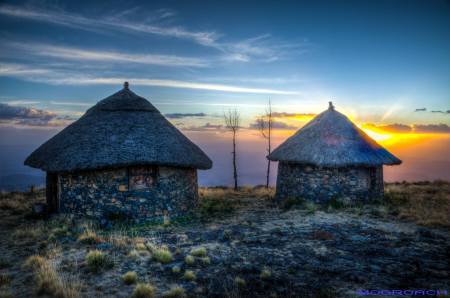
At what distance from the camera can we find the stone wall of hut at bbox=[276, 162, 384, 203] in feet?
55.3

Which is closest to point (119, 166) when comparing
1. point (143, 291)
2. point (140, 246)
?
point (140, 246)

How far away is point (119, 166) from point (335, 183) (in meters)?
10.7

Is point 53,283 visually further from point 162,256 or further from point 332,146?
point 332,146

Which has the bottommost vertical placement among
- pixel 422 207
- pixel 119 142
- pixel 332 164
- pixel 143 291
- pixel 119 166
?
pixel 422 207

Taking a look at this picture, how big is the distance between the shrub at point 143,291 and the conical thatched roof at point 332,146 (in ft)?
38.9

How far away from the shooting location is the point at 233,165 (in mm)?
28031

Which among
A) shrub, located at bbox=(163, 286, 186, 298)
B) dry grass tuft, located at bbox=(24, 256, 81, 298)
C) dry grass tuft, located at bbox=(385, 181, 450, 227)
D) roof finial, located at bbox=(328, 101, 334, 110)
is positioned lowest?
dry grass tuft, located at bbox=(385, 181, 450, 227)

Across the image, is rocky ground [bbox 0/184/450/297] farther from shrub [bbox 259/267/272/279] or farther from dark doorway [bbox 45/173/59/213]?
dark doorway [bbox 45/173/59/213]

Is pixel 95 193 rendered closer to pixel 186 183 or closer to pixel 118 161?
pixel 118 161

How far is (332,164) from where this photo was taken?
1641 cm

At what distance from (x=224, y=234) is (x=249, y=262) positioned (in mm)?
2872

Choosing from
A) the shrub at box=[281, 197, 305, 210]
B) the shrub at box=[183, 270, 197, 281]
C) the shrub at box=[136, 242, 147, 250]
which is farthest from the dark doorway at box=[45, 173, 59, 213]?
the shrub at box=[281, 197, 305, 210]

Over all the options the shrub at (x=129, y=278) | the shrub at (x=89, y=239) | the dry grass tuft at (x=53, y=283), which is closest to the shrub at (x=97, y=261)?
the dry grass tuft at (x=53, y=283)

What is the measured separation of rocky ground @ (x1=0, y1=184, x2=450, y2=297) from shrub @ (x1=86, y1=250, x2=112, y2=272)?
7cm
